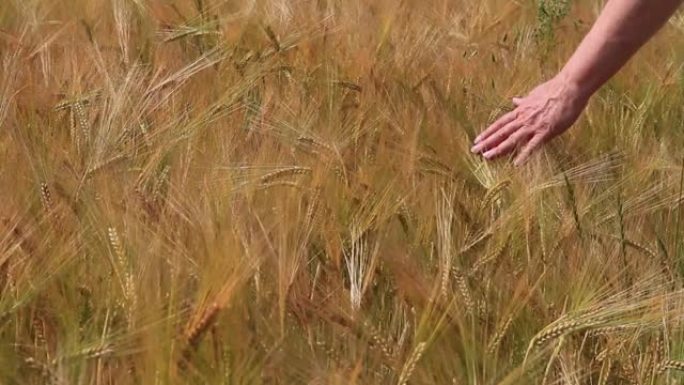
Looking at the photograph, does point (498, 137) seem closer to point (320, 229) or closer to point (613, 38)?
point (613, 38)

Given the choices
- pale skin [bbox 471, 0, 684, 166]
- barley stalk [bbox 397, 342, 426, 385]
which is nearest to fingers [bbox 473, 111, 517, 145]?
pale skin [bbox 471, 0, 684, 166]

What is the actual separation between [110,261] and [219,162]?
0.21 meters

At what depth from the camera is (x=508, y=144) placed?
1.17 metres

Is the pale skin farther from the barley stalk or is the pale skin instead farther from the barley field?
the barley stalk

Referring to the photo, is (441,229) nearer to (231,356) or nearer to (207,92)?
(231,356)

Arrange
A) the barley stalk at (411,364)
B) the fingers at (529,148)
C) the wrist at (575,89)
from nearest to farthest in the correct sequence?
the barley stalk at (411,364) < the fingers at (529,148) < the wrist at (575,89)

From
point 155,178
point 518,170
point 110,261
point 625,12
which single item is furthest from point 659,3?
point 110,261

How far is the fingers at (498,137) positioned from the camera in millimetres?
1115

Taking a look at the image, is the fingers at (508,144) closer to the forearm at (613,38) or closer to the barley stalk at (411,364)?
the forearm at (613,38)

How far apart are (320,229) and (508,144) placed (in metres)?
0.39

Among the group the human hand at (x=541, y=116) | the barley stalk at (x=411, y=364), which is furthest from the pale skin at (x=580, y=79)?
the barley stalk at (x=411, y=364)

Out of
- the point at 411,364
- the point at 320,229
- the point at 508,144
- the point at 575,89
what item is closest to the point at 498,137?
the point at 508,144

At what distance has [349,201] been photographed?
896 mm

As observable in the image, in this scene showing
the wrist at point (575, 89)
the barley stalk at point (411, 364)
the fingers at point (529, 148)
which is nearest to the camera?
the barley stalk at point (411, 364)
